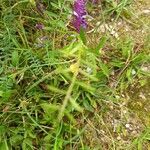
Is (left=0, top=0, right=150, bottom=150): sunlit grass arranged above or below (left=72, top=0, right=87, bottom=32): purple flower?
below

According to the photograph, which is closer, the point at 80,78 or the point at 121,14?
the point at 80,78

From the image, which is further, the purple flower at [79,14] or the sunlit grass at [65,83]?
the purple flower at [79,14]

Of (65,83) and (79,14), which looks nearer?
(65,83)

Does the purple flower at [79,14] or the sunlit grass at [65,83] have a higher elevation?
the purple flower at [79,14]

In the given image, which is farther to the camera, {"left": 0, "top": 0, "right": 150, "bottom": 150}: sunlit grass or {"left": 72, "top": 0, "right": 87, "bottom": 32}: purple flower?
{"left": 72, "top": 0, "right": 87, "bottom": 32}: purple flower

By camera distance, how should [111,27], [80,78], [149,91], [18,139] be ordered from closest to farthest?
[18,139]
[80,78]
[149,91]
[111,27]

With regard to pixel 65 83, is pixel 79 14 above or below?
above

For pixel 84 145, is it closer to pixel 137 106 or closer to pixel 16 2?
pixel 137 106

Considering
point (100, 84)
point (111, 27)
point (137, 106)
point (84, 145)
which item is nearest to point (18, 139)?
point (84, 145)
